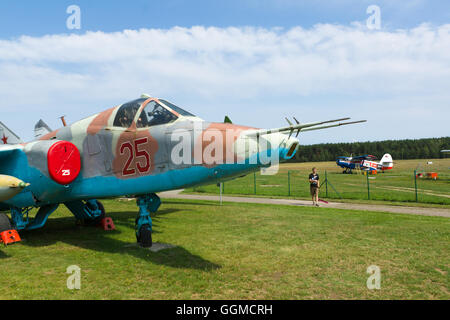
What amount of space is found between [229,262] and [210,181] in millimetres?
2019

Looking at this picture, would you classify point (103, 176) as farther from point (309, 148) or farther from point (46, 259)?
point (309, 148)

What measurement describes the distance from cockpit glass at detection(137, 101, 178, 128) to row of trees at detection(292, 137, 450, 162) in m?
98.8

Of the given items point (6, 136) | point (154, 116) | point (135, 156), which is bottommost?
point (135, 156)

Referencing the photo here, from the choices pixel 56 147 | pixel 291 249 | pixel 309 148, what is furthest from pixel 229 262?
pixel 309 148

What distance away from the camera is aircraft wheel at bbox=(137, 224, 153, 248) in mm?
7723

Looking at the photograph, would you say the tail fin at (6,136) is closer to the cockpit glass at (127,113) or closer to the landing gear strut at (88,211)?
the landing gear strut at (88,211)

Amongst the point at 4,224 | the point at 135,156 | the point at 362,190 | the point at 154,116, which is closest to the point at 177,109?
the point at 154,116

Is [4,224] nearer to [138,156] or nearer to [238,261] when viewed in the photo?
[138,156]

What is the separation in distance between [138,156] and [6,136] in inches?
479

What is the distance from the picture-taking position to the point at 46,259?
7.32m

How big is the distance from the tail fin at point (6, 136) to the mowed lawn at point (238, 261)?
6.24m

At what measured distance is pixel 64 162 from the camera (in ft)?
25.2

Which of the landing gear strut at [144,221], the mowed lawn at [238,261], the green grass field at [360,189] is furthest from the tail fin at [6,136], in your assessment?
the green grass field at [360,189]
